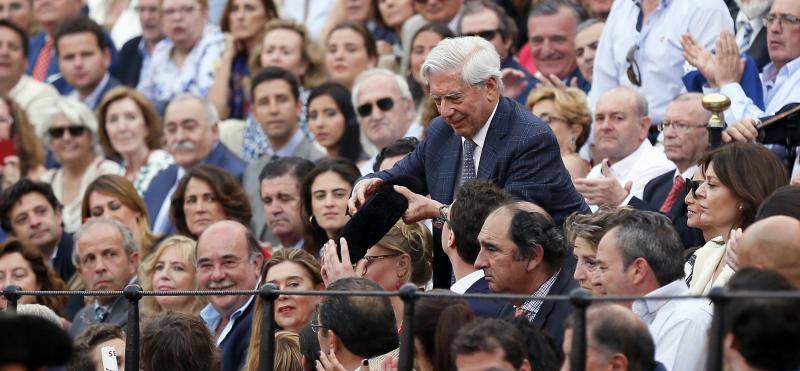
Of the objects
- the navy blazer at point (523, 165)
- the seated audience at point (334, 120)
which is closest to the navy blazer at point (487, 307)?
the navy blazer at point (523, 165)

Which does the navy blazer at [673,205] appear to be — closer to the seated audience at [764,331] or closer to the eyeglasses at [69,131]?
the seated audience at [764,331]

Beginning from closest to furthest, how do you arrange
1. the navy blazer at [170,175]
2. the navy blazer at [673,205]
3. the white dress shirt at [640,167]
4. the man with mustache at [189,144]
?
the navy blazer at [673,205]
the white dress shirt at [640,167]
the navy blazer at [170,175]
the man with mustache at [189,144]

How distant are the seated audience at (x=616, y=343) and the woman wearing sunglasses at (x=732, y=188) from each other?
1.82 meters

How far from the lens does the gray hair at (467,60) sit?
8.47 meters

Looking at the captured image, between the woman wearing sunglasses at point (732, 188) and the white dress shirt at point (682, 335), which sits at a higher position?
the woman wearing sunglasses at point (732, 188)

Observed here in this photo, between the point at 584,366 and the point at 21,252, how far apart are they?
5778mm

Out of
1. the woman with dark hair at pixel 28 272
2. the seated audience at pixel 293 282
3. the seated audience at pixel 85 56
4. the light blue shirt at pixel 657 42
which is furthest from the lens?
the seated audience at pixel 85 56

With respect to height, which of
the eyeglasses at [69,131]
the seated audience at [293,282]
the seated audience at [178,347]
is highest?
the seated audience at [178,347]

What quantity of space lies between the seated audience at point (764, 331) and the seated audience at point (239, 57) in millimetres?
9514

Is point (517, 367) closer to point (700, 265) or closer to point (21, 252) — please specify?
point (700, 265)

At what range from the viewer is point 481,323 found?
6.39m

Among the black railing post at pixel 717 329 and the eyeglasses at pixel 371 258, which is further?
the eyeglasses at pixel 371 258

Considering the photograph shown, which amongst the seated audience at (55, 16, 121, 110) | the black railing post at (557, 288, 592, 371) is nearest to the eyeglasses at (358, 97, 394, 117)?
the seated audience at (55, 16, 121, 110)

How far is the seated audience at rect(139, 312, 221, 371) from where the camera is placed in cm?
744
